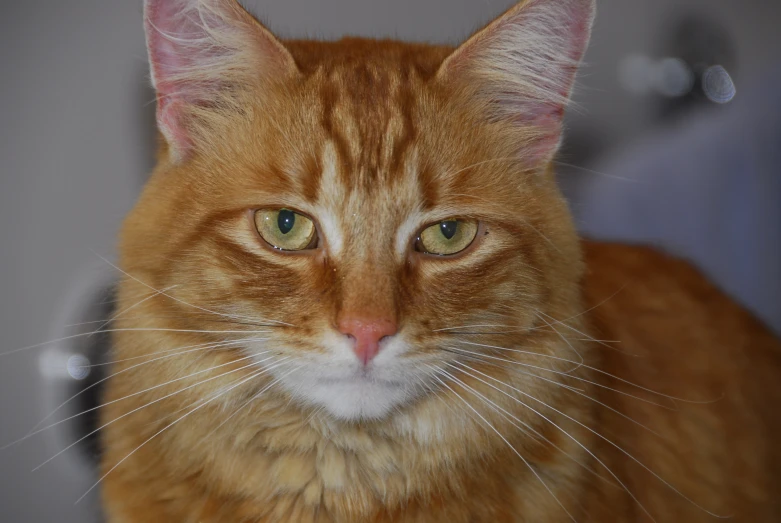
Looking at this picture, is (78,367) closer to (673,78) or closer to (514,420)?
(514,420)

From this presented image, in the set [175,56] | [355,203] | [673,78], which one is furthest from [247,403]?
[673,78]

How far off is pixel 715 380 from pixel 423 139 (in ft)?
2.99

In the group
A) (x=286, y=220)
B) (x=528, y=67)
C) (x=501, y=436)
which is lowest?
(x=501, y=436)

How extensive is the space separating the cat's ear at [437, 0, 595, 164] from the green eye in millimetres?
325

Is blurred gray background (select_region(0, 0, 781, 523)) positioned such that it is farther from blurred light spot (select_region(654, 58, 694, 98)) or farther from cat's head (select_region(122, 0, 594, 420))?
cat's head (select_region(122, 0, 594, 420))

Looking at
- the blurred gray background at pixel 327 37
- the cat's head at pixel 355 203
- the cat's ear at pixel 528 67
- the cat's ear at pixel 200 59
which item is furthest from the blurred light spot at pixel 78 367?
the cat's ear at pixel 528 67

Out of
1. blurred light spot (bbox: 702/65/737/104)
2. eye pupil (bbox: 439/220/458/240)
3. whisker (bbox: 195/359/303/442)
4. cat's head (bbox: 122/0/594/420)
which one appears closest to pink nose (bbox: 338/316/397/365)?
cat's head (bbox: 122/0/594/420)

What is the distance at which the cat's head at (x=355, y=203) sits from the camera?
1108 millimetres

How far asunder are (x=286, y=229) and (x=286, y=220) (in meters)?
0.01

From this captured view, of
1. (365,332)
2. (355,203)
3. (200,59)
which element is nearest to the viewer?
(365,332)

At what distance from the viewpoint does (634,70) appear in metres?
2.36

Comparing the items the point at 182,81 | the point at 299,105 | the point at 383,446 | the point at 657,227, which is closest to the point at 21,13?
the point at 182,81

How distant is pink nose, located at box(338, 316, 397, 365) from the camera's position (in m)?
1.04

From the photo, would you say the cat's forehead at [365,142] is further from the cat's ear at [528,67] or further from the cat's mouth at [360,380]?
the cat's mouth at [360,380]
